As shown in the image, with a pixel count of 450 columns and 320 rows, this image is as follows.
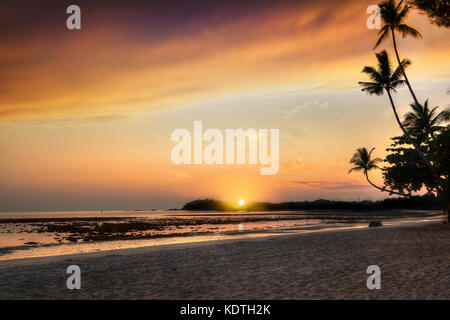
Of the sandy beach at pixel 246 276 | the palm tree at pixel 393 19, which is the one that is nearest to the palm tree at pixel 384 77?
the palm tree at pixel 393 19

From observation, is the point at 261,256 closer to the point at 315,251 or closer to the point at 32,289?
the point at 315,251

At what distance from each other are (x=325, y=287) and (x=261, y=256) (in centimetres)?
598

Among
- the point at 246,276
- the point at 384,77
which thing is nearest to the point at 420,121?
the point at 384,77

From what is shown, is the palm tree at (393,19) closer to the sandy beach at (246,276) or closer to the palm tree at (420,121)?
the palm tree at (420,121)

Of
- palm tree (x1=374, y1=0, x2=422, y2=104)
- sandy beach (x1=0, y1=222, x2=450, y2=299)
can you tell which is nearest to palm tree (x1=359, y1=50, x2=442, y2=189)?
palm tree (x1=374, y1=0, x2=422, y2=104)

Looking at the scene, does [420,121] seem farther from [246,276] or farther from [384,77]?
[246,276]

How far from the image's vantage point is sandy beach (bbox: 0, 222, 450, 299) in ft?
27.5

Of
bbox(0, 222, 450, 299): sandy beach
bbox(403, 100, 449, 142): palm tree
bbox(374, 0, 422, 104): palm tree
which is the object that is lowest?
bbox(0, 222, 450, 299): sandy beach

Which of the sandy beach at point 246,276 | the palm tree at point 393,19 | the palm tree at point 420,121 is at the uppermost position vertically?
the palm tree at point 393,19

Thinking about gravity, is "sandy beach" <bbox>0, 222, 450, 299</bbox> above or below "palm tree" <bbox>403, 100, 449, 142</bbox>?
below

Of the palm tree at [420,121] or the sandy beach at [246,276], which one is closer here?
the sandy beach at [246,276]

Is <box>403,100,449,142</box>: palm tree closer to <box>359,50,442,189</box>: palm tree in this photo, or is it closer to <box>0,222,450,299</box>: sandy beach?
<box>359,50,442,189</box>: palm tree

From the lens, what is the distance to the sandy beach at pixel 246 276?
838cm
